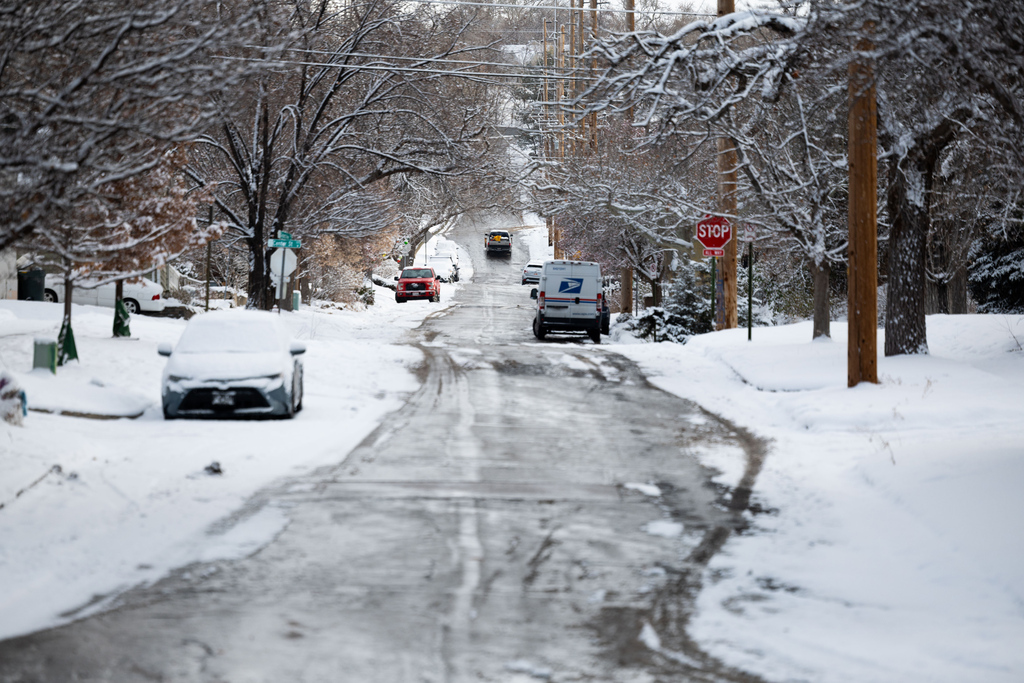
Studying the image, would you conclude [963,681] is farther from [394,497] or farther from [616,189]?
[616,189]

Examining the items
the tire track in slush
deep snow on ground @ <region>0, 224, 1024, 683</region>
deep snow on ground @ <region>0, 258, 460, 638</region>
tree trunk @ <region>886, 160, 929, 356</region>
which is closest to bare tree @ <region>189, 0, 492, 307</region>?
deep snow on ground @ <region>0, 258, 460, 638</region>

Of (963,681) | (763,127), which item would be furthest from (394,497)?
(763,127)

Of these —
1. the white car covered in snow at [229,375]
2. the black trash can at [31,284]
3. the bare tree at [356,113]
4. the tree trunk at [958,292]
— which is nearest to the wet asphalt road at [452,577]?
the white car covered in snow at [229,375]

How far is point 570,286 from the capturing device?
3231 cm

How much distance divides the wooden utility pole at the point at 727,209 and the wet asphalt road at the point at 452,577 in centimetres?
1217

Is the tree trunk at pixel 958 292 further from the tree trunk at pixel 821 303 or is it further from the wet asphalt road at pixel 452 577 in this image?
the wet asphalt road at pixel 452 577

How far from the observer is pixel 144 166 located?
341 inches

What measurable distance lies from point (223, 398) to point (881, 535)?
8.68m

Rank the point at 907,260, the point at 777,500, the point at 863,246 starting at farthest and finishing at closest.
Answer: the point at 907,260 → the point at 863,246 → the point at 777,500

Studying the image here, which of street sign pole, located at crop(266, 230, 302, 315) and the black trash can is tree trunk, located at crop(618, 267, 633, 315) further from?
the black trash can

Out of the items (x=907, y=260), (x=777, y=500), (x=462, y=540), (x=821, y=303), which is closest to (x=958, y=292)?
(x=821, y=303)

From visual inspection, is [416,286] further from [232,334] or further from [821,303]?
[232,334]

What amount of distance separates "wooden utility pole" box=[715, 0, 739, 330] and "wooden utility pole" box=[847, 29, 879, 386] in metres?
8.33

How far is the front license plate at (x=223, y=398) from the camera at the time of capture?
14.4m
